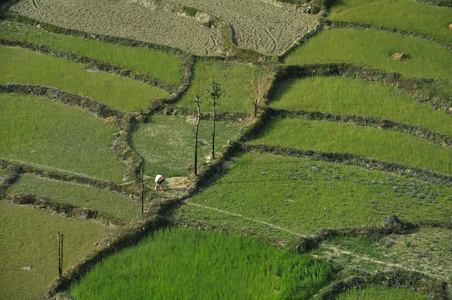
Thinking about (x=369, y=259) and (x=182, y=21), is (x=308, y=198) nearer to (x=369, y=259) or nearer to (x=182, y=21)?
(x=369, y=259)

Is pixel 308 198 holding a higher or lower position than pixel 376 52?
lower

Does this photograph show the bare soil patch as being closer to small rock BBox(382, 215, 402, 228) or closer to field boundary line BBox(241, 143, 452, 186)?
field boundary line BBox(241, 143, 452, 186)

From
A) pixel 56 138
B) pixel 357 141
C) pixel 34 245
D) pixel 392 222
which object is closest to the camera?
pixel 34 245

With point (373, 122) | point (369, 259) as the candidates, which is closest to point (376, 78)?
point (373, 122)

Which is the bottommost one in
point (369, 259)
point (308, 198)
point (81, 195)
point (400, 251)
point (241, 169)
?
point (369, 259)

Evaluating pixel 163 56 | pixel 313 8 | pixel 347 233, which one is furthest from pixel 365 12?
pixel 347 233

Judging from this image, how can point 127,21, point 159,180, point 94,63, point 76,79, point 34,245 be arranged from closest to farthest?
point 34,245, point 159,180, point 76,79, point 94,63, point 127,21

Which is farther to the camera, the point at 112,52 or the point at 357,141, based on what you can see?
the point at 112,52

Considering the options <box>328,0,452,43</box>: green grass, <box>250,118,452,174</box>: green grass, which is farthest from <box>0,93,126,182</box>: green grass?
<box>328,0,452,43</box>: green grass
